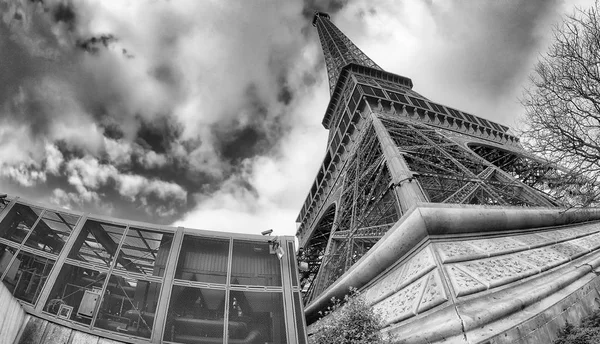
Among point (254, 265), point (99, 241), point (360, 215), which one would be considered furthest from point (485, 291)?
point (99, 241)

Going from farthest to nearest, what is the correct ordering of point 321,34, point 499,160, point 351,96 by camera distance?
point 321,34 → point 351,96 → point 499,160

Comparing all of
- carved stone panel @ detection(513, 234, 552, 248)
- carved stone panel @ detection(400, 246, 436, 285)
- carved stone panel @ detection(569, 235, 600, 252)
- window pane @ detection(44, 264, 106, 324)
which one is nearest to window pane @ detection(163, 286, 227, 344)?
window pane @ detection(44, 264, 106, 324)

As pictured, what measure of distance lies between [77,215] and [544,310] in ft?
31.9

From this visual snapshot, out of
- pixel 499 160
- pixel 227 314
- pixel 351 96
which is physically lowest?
pixel 227 314

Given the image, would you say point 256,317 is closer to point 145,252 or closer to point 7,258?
point 145,252

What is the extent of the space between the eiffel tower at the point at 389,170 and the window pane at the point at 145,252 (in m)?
4.84

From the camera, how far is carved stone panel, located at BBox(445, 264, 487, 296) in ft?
14.8

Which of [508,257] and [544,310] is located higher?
[508,257]

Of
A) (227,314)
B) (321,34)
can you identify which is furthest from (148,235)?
(321,34)

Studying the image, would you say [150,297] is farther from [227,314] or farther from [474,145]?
[474,145]

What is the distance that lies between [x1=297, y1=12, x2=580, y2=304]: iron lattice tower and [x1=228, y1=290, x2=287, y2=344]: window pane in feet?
12.3

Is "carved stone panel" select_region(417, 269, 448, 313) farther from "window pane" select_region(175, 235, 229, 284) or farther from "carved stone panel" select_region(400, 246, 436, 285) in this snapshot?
"window pane" select_region(175, 235, 229, 284)

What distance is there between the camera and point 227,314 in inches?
233

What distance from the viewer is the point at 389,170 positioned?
11.0 metres
